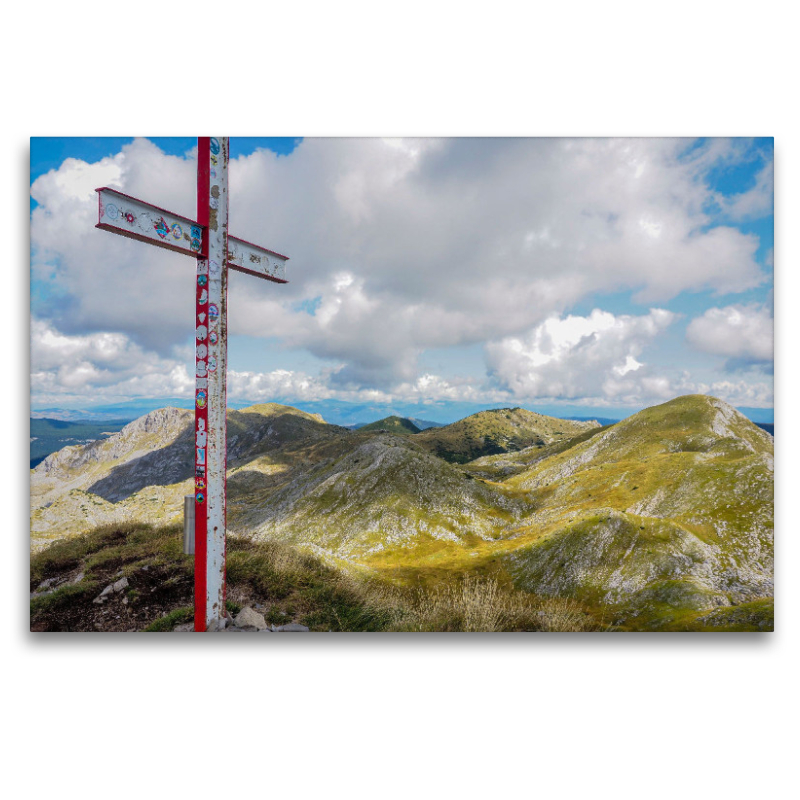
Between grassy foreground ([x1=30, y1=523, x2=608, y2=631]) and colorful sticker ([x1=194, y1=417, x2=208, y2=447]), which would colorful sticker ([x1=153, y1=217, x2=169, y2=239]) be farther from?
grassy foreground ([x1=30, y1=523, x2=608, y2=631])

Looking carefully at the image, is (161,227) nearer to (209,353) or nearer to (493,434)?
(209,353)

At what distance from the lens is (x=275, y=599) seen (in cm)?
705

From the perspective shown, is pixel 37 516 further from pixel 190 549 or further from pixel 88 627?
pixel 190 549

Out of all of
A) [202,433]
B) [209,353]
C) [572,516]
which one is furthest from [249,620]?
[572,516]

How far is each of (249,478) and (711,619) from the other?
A: 1283 inches

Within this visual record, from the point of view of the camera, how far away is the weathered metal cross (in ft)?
19.2

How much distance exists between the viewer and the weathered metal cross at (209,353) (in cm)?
584

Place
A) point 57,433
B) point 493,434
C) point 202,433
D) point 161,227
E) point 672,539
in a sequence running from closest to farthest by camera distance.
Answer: point 161,227, point 202,433, point 672,539, point 57,433, point 493,434

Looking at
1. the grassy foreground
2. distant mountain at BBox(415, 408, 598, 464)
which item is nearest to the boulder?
the grassy foreground

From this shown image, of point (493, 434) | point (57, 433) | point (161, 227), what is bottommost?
point (493, 434)

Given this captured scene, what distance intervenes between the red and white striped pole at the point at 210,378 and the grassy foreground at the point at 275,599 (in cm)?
106

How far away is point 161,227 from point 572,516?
11.7 meters

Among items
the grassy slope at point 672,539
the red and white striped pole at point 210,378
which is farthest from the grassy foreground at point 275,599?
the red and white striped pole at point 210,378

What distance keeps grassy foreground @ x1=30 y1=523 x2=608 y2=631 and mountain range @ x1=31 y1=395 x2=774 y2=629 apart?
621mm
